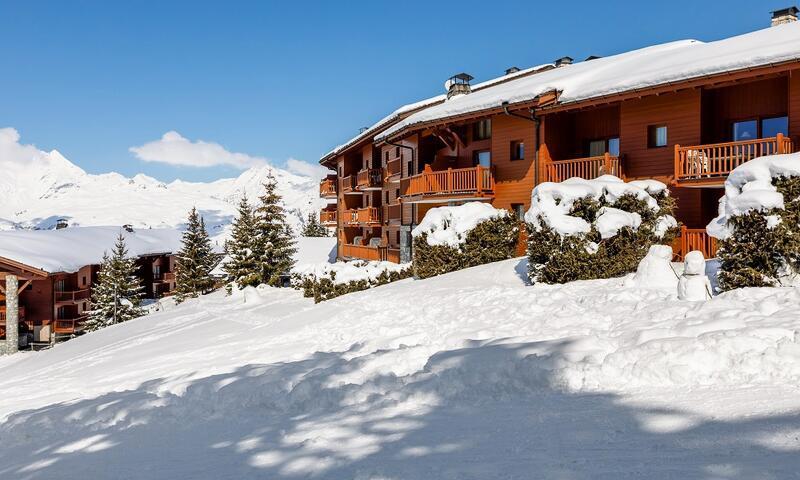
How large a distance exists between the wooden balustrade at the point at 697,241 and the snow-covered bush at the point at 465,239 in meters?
5.22

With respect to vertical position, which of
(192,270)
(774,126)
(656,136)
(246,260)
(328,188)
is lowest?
(192,270)

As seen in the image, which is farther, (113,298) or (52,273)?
(113,298)

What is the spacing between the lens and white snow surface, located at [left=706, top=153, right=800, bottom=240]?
9391mm

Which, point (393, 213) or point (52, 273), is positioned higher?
point (393, 213)

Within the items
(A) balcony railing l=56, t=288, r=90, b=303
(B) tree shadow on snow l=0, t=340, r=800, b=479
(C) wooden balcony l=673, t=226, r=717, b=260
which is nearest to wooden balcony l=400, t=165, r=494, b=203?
(C) wooden balcony l=673, t=226, r=717, b=260

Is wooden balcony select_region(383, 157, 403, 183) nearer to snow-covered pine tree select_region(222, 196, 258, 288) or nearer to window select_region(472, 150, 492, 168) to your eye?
window select_region(472, 150, 492, 168)

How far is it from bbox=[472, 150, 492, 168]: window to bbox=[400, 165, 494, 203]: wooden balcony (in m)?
Answer: 1.83

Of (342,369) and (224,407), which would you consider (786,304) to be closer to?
(342,369)

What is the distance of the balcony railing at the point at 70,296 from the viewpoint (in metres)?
33.5

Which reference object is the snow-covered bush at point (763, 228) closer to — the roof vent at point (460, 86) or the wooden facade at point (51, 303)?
the roof vent at point (460, 86)

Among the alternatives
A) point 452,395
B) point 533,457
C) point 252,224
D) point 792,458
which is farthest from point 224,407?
point 252,224

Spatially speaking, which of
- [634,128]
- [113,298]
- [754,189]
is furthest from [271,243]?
[754,189]

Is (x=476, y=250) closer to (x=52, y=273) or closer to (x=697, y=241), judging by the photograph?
(x=697, y=241)

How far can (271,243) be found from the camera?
3144 centimetres
